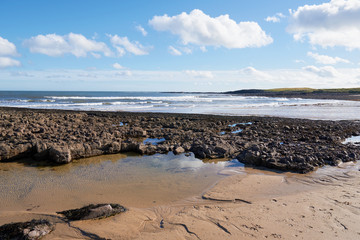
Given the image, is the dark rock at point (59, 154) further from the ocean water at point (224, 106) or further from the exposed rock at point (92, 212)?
the ocean water at point (224, 106)

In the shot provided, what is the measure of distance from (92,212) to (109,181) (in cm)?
224

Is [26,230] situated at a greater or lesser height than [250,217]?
greater

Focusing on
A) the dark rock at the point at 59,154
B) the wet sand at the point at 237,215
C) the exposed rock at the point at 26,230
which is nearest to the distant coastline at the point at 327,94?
the wet sand at the point at 237,215

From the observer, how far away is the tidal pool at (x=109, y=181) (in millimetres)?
5925

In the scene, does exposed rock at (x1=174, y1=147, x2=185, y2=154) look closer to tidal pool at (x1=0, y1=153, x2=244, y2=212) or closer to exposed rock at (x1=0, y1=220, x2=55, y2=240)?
tidal pool at (x1=0, y1=153, x2=244, y2=212)

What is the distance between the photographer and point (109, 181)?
23.8 ft

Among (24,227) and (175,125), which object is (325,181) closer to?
(24,227)

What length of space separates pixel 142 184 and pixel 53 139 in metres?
6.17

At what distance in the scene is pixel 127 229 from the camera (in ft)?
15.2

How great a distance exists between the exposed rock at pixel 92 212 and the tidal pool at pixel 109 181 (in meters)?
0.45

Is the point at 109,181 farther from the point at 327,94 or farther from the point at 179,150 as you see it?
the point at 327,94

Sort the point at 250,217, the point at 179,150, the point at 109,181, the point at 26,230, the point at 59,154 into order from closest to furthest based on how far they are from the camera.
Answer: the point at 26,230 < the point at 250,217 < the point at 109,181 < the point at 59,154 < the point at 179,150

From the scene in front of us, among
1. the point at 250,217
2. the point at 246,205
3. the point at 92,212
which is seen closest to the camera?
the point at 92,212

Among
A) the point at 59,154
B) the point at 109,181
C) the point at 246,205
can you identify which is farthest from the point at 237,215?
the point at 59,154
